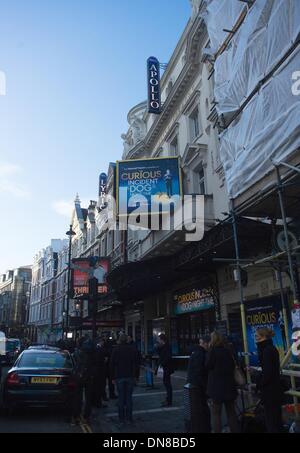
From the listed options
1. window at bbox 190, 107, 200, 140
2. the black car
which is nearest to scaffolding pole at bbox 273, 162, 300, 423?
the black car

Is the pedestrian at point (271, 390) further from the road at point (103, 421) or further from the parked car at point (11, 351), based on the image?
the parked car at point (11, 351)

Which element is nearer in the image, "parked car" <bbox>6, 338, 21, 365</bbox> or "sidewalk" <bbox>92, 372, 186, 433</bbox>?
"sidewalk" <bbox>92, 372, 186, 433</bbox>

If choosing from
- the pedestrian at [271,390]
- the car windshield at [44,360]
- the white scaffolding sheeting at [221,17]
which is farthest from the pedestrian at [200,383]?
the white scaffolding sheeting at [221,17]

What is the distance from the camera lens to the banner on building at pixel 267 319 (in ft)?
36.5

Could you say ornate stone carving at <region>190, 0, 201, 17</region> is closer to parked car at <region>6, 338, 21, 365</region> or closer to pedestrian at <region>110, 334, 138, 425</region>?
pedestrian at <region>110, 334, 138, 425</region>

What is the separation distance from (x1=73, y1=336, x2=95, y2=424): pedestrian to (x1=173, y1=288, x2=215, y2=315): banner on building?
26.0ft

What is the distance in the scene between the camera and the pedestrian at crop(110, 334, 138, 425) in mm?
8031

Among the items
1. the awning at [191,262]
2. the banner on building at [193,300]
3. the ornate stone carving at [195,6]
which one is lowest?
the banner on building at [193,300]

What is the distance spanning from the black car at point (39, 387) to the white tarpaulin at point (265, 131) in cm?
560

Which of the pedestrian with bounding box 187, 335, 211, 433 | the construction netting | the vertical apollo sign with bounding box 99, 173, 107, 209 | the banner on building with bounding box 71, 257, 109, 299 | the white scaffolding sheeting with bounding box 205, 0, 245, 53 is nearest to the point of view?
the pedestrian with bounding box 187, 335, 211, 433

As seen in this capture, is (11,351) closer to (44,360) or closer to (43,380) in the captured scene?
(44,360)

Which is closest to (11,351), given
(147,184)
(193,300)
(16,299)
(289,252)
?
(193,300)
